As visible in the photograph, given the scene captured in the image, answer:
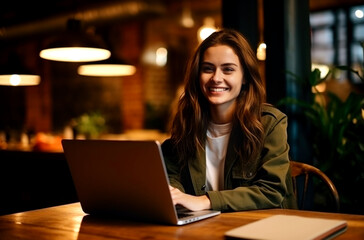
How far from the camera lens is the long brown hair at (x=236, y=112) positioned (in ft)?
5.94

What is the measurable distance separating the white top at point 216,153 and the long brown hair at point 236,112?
0.11 ft

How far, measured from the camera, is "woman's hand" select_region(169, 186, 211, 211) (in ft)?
4.82

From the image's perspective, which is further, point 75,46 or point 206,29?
point 206,29

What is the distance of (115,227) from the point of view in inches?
52.8

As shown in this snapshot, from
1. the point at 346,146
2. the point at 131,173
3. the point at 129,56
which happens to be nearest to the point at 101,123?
the point at 129,56

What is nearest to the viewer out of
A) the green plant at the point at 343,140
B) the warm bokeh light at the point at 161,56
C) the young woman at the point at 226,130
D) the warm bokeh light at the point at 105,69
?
the young woman at the point at 226,130

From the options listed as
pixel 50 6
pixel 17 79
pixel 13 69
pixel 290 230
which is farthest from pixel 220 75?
pixel 50 6

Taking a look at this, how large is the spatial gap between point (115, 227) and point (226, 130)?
750 millimetres

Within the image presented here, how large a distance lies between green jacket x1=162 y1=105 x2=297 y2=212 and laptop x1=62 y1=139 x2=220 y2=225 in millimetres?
104

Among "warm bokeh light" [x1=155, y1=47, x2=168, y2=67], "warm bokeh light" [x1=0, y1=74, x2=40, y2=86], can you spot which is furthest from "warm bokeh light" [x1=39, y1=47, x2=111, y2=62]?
"warm bokeh light" [x1=155, y1=47, x2=168, y2=67]

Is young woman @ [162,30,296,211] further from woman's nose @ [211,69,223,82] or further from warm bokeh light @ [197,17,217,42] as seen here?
warm bokeh light @ [197,17,217,42]

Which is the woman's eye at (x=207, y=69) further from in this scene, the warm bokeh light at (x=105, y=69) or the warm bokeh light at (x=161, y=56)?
the warm bokeh light at (x=161, y=56)

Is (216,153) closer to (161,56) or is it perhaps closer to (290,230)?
(290,230)

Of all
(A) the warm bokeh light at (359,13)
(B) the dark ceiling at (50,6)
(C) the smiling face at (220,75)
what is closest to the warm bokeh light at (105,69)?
(B) the dark ceiling at (50,6)
